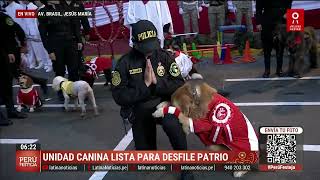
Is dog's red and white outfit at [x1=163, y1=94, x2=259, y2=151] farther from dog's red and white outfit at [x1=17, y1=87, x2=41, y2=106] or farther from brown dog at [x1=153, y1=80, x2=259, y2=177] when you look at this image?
dog's red and white outfit at [x1=17, y1=87, x2=41, y2=106]

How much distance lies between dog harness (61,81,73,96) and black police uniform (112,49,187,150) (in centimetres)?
235

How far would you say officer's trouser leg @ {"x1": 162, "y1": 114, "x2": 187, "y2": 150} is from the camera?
3.86 m

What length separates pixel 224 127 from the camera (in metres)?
3.79

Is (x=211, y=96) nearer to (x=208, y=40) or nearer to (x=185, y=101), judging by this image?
(x=185, y=101)

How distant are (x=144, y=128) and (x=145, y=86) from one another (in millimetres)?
434

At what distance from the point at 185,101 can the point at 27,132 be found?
2.90 m

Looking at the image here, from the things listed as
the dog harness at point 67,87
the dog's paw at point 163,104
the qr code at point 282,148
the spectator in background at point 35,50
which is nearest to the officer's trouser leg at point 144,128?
the dog's paw at point 163,104

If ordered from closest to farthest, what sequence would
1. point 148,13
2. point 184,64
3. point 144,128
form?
1. point 144,128
2. point 184,64
3. point 148,13

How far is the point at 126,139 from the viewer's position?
5.28m

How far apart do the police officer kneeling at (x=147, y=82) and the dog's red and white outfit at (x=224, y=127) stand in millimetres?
204

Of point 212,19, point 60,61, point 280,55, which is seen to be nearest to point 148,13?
point 60,61

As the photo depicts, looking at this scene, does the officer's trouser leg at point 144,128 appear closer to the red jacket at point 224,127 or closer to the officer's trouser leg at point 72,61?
the red jacket at point 224,127

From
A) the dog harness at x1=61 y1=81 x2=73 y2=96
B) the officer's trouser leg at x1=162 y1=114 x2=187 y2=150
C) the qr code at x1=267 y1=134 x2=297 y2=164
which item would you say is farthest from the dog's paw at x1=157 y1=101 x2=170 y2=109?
the dog harness at x1=61 y1=81 x2=73 y2=96

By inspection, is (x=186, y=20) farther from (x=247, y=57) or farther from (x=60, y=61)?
(x=60, y=61)
